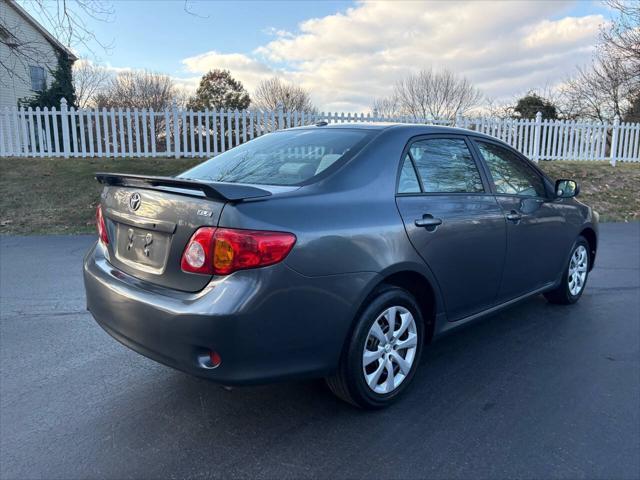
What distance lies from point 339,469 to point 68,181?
11511mm

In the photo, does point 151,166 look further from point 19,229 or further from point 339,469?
point 339,469

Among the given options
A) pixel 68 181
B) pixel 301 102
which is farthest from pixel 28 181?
pixel 301 102

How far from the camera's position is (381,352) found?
9.34 feet

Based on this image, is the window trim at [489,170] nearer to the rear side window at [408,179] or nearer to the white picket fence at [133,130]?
the rear side window at [408,179]

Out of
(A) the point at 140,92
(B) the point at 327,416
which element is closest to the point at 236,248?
(B) the point at 327,416

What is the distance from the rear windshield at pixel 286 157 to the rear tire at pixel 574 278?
287cm

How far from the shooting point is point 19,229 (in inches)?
350

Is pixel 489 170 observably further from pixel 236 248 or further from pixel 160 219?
pixel 160 219

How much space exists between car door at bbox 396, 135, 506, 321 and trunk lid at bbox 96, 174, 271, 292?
42.6 inches

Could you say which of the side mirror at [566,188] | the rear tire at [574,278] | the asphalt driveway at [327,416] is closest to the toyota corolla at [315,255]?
the asphalt driveway at [327,416]

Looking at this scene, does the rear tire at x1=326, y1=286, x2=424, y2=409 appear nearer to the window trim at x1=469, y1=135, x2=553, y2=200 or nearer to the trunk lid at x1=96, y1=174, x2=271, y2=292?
the trunk lid at x1=96, y1=174, x2=271, y2=292

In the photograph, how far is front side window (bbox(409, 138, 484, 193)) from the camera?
3.23 meters

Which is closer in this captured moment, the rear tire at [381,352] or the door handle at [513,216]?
the rear tire at [381,352]

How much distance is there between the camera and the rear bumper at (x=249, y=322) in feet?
7.38
